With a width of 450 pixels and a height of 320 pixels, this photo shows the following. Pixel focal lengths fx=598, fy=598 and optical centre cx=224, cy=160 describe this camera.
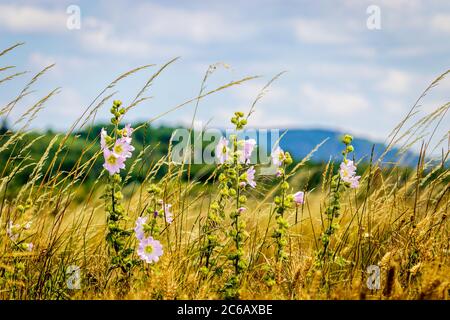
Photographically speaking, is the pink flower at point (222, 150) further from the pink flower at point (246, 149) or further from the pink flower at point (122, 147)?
the pink flower at point (122, 147)

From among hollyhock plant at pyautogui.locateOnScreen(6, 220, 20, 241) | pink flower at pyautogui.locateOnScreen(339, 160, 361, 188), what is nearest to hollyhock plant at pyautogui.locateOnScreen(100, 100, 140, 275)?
hollyhock plant at pyautogui.locateOnScreen(6, 220, 20, 241)

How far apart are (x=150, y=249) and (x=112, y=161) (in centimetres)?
43

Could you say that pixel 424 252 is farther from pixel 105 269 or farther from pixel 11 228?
pixel 11 228

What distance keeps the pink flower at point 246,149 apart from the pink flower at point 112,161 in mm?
542

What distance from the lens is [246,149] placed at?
9.09 ft

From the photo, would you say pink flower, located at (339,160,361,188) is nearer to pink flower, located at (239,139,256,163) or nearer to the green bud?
the green bud

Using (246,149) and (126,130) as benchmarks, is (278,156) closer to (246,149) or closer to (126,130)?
(246,149)

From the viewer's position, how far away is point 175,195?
133 inches

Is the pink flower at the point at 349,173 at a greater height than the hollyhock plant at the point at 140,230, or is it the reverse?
the pink flower at the point at 349,173

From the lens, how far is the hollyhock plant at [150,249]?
2.61 m

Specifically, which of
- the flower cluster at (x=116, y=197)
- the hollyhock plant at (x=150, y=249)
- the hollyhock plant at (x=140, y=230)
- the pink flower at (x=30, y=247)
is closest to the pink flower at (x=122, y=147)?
the flower cluster at (x=116, y=197)

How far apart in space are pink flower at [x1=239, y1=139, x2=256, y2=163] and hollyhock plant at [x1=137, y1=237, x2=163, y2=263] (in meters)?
0.54

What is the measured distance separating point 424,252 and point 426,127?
3.15 ft

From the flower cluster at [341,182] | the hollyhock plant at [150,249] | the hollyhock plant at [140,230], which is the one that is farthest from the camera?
the flower cluster at [341,182]
